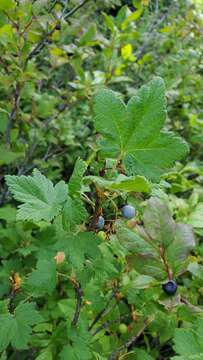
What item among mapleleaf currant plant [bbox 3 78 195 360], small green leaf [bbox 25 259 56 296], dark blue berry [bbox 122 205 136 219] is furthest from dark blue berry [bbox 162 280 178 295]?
small green leaf [bbox 25 259 56 296]

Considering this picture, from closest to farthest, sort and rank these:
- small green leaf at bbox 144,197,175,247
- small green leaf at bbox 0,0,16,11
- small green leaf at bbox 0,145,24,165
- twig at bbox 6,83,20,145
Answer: small green leaf at bbox 144,197,175,247
small green leaf at bbox 0,0,16,11
small green leaf at bbox 0,145,24,165
twig at bbox 6,83,20,145

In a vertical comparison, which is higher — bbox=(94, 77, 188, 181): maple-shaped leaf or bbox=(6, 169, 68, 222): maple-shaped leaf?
bbox=(94, 77, 188, 181): maple-shaped leaf

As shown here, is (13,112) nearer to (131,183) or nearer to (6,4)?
(6,4)

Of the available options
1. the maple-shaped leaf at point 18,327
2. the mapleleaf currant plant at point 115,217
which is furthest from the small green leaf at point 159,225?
the maple-shaped leaf at point 18,327

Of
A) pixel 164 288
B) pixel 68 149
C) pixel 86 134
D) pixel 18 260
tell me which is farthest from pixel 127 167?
pixel 86 134

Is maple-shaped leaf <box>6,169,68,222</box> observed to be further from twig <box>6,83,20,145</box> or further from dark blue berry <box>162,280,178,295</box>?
twig <box>6,83,20,145</box>

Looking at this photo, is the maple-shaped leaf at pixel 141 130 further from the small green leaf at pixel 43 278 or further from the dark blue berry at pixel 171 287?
the small green leaf at pixel 43 278

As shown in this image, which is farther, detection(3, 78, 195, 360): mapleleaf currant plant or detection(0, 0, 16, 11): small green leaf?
detection(0, 0, 16, 11): small green leaf

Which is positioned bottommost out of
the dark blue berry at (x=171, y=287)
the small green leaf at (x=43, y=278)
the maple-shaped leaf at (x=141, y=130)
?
the small green leaf at (x=43, y=278)
